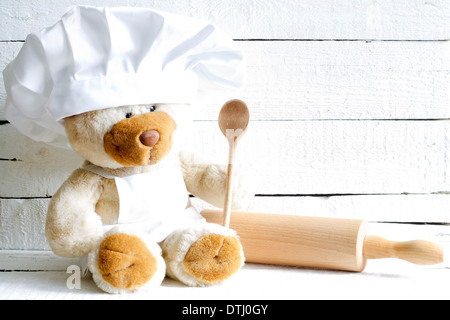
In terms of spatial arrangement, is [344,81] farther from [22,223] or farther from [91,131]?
[22,223]

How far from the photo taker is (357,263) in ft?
3.00

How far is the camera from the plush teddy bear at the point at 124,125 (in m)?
0.82

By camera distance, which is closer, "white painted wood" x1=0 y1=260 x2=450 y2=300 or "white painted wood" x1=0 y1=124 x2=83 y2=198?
"white painted wood" x1=0 y1=260 x2=450 y2=300

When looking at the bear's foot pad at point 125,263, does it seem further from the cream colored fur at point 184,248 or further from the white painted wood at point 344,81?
the white painted wood at point 344,81

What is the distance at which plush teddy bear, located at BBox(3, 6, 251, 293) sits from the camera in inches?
32.3

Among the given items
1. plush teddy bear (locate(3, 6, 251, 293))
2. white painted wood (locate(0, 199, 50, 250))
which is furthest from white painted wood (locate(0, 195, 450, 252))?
plush teddy bear (locate(3, 6, 251, 293))

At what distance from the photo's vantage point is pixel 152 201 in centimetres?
91

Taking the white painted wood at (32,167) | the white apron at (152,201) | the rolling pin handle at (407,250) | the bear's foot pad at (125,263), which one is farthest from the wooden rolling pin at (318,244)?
the white painted wood at (32,167)

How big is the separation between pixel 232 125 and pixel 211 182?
0.35 feet

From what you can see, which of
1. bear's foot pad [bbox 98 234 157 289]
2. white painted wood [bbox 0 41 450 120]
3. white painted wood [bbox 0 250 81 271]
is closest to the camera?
bear's foot pad [bbox 98 234 157 289]

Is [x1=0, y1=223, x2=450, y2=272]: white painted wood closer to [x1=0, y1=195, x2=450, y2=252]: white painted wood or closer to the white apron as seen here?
[x1=0, y1=195, x2=450, y2=252]: white painted wood

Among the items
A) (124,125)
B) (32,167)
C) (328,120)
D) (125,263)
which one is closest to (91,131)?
(124,125)

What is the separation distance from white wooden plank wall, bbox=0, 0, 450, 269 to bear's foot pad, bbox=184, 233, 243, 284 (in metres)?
0.32
